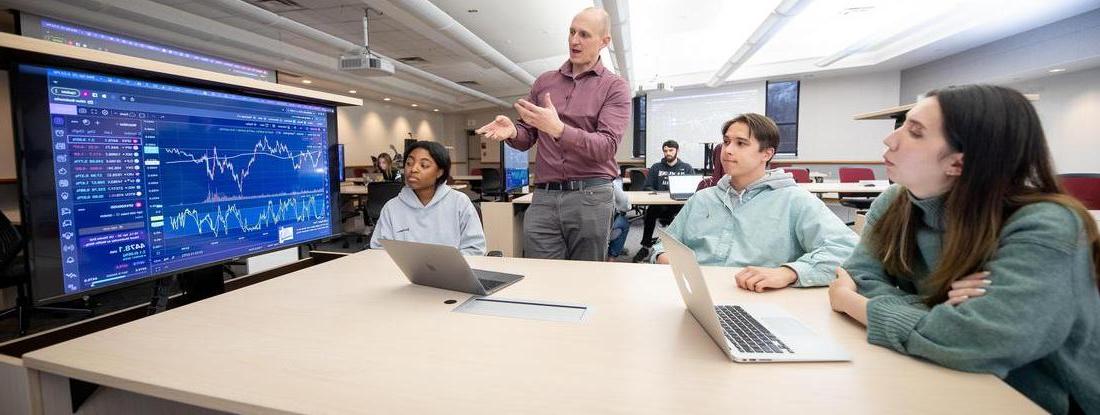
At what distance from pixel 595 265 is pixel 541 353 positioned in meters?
0.71

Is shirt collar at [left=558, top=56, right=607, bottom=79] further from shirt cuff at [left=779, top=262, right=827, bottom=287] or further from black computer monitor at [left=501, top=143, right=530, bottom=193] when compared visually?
black computer monitor at [left=501, top=143, right=530, bottom=193]

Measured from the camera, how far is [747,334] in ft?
3.02

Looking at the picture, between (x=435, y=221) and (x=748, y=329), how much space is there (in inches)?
63.0

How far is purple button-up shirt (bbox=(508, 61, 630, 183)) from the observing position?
6.41 ft

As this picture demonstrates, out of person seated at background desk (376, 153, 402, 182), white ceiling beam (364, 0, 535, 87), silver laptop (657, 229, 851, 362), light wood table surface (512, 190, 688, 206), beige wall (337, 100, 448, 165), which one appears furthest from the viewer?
→ beige wall (337, 100, 448, 165)

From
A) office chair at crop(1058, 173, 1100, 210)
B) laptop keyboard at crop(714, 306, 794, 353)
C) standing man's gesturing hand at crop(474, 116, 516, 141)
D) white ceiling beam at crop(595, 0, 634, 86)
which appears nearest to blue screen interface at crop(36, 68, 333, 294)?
standing man's gesturing hand at crop(474, 116, 516, 141)

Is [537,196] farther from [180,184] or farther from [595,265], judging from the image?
[180,184]

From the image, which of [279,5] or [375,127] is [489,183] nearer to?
[279,5]

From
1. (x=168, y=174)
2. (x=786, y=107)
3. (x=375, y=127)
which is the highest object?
(x=786, y=107)

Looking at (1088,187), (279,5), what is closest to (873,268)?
(1088,187)

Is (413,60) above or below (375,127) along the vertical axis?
above

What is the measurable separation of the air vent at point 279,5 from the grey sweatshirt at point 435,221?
4750 mm

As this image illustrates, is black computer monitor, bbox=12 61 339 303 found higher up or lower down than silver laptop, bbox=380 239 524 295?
higher up

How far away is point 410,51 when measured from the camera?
26.7 feet
